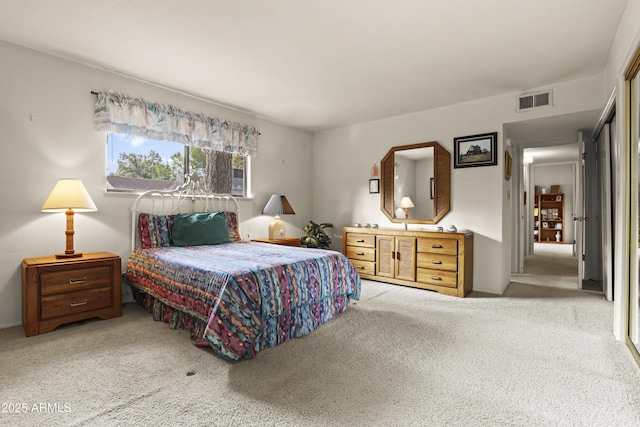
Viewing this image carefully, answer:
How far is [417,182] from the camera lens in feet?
15.7

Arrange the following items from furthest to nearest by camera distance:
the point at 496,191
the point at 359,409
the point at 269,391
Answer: the point at 496,191, the point at 269,391, the point at 359,409

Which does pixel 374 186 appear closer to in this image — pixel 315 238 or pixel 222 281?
pixel 315 238

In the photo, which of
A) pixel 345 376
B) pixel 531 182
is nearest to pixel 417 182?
pixel 345 376

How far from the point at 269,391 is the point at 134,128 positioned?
3.11 metres

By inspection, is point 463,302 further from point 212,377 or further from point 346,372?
point 212,377

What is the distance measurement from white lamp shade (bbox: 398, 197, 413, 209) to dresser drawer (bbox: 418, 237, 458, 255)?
0.75 m

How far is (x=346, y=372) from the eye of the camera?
2.11 m

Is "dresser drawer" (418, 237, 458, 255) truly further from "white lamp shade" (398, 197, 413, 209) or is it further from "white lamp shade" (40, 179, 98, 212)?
"white lamp shade" (40, 179, 98, 212)

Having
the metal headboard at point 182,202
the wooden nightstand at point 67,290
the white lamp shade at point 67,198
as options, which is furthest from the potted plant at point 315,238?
the white lamp shade at point 67,198

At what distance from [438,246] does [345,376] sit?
2.50 m

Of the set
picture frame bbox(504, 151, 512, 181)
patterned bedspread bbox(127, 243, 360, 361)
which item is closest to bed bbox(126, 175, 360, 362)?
patterned bedspread bbox(127, 243, 360, 361)

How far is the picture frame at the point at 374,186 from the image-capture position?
17.0ft

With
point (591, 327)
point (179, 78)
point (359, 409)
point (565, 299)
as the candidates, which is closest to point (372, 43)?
point (179, 78)

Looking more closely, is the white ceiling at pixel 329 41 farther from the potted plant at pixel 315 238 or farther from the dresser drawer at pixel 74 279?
the potted plant at pixel 315 238
